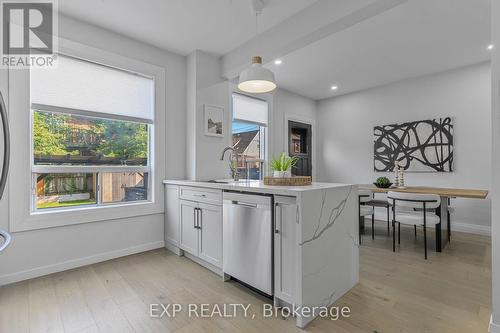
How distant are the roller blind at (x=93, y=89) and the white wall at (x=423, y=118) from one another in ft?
13.2

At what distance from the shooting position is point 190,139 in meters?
3.61

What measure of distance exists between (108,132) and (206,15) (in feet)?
5.87

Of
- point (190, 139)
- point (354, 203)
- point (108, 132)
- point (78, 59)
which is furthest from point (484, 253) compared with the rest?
point (78, 59)

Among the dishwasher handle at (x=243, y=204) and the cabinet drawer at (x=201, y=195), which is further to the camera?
the cabinet drawer at (x=201, y=195)

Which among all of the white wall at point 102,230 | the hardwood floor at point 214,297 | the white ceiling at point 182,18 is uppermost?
the white ceiling at point 182,18

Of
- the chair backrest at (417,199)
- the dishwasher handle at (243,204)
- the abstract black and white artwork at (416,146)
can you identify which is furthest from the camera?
the abstract black and white artwork at (416,146)

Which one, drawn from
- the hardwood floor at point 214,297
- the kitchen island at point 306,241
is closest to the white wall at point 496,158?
the hardwood floor at point 214,297

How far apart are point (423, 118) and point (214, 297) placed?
14.9 ft

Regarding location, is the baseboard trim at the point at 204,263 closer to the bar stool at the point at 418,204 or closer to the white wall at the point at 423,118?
the bar stool at the point at 418,204

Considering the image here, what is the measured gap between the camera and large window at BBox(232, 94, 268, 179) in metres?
4.39

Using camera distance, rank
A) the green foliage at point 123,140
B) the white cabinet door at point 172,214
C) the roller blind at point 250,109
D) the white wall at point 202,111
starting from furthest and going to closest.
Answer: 1. the roller blind at point 250,109
2. the white wall at point 202,111
3. the white cabinet door at point 172,214
4. the green foliage at point 123,140

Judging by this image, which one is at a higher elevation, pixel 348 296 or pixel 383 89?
pixel 383 89

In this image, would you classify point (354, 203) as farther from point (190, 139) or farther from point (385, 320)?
point (190, 139)

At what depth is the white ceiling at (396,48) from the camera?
2676mm
